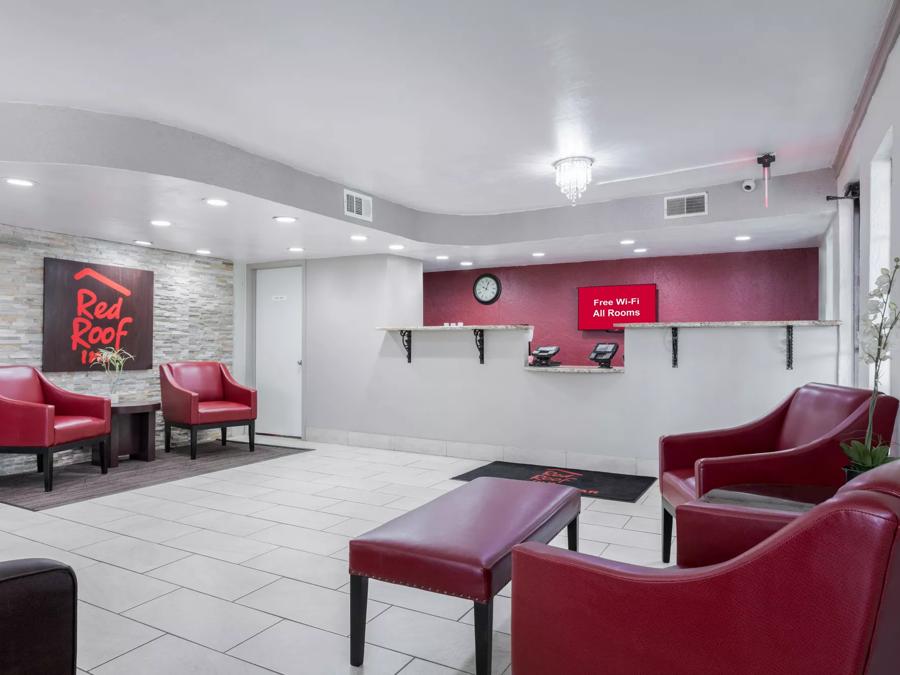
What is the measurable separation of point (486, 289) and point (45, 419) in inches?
222

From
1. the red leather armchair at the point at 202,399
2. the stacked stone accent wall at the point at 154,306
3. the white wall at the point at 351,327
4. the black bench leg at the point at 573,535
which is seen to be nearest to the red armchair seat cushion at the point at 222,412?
the red leather armchair at the point at 202,399

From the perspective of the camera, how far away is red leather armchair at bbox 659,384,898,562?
262 cm

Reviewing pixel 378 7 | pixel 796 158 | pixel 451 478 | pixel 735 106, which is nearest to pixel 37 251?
pixel 451 478

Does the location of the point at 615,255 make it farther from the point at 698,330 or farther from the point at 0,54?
the point at 0,54

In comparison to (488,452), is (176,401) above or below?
above

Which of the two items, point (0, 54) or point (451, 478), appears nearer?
point (0, 54)

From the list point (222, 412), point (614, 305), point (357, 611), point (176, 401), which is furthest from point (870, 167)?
point (176, 401)

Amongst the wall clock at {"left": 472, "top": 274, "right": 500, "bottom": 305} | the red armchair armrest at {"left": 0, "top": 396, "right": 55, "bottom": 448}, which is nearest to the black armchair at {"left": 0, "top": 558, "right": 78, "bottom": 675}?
the red armchair armrest at {"left": 0, "top": 396, "right": 55, "bottom": 448}

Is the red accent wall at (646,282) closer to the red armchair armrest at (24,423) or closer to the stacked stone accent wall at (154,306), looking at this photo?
the stacked stone accent wall at (154,306)

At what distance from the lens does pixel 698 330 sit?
16.4 ft

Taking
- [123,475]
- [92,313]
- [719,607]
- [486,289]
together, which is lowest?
[123,475]

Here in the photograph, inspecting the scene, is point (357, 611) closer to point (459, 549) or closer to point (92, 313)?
point (459, 549)

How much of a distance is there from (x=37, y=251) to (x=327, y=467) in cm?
343

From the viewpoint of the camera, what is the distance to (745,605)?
1.19 metres
